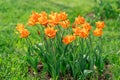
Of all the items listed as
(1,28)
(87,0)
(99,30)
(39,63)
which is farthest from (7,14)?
(99,30)

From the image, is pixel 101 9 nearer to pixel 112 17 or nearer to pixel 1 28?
pixel 112 17

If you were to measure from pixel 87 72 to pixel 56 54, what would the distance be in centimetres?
51

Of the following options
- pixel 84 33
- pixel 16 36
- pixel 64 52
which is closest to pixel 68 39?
pixel 84 33

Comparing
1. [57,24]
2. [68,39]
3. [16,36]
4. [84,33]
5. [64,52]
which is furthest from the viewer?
[16,36]

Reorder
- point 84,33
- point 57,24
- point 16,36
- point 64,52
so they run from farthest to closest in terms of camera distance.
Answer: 1. point 16,36
2. point 64,52
3. point 57,24
4. point 84,33

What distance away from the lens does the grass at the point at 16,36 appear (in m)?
5.36

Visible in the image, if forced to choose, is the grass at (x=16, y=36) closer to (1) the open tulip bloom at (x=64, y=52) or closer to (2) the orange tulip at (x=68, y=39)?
(1) the open tulip bloom at (x=64, y=52)

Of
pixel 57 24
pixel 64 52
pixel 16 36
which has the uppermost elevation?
pixel 57 24

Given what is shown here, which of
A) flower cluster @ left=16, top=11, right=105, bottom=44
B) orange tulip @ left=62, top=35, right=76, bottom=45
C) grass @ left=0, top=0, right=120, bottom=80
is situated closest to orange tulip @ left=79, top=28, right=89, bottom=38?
flower cluster @ left=16, top=11, right=105, bottom=44

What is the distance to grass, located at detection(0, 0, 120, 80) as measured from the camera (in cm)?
536

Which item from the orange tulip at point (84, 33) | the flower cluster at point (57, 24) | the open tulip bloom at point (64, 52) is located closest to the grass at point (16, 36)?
the open tulip bloom at point (64, 52)

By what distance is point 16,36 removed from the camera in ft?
23.3

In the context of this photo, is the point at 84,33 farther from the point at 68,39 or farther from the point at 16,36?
the point at 16,36

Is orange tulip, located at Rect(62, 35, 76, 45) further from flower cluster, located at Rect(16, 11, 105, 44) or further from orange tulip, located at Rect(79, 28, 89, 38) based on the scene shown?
orange tulip, located at Rect(79, 28, 89, 38)
